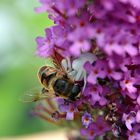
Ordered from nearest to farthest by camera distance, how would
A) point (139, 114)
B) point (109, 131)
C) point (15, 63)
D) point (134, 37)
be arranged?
point (134, 37), point (139, 114), point (109, 131), point (15, 63)

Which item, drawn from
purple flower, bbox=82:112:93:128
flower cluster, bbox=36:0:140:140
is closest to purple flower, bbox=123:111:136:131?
flower cluster, bbox=36:0:140:140

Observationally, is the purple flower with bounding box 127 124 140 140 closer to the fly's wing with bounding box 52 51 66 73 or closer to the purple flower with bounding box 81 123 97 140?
the purple flower with bounding box 81 123 97 140

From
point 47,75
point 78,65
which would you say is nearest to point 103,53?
point 78,65

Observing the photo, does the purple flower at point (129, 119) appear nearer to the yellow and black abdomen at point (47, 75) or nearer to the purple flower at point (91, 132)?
the purple flower at point (91, 132)

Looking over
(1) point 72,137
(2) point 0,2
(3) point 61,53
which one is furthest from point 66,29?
(2) point 0,2

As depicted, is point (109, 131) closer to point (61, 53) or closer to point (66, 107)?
point (66, 107)

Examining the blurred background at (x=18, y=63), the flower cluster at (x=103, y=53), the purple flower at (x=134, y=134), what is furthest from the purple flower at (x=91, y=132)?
the blurred background at (x=18, y=63)

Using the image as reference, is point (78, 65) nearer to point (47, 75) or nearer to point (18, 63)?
point (47, 75)
